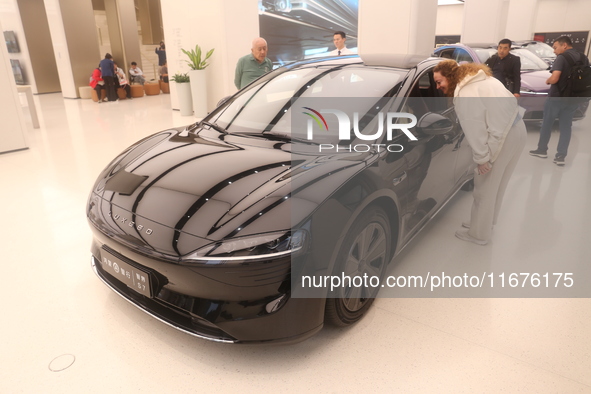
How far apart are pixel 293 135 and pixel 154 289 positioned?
103 centimetres

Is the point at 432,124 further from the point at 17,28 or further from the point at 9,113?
the point at 17,28

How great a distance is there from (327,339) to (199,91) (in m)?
7.01

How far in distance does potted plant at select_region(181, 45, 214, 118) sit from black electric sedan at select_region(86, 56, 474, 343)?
5798 mm

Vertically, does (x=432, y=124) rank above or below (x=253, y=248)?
above

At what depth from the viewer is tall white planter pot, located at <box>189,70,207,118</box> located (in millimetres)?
7887

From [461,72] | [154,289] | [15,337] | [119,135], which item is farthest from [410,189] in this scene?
[119,135]

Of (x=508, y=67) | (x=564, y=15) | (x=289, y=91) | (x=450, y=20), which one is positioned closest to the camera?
(x=289, y=91)

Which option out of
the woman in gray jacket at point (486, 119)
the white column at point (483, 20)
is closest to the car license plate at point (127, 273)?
the woman in gray jacket at point (486, 119)

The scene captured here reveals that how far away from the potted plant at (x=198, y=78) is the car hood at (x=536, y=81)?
544cm

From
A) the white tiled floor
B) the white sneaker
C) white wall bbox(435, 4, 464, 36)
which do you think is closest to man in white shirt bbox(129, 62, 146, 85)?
the white tiled floor

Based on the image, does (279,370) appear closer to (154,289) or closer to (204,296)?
(204,296)

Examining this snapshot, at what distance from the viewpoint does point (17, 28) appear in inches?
490

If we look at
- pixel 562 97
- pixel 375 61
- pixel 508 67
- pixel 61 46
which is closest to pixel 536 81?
pixel 508 67

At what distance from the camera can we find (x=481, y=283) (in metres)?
2.46
